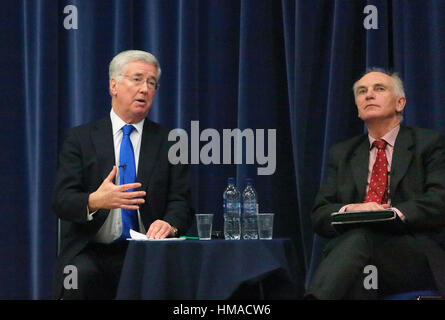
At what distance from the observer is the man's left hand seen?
361 centimetres

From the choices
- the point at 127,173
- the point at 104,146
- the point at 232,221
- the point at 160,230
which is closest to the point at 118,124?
the point at 104,146

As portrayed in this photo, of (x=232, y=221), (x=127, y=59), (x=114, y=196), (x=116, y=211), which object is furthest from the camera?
(x=127, y=59)

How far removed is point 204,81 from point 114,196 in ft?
4.90

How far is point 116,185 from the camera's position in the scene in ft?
12.6

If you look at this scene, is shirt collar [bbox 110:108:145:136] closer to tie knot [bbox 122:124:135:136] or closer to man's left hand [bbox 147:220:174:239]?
tie knot [bbox 122:124:135:136]

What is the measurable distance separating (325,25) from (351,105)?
532mm

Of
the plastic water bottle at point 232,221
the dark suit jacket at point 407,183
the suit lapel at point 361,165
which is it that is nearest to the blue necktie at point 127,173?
the plastic water bottle at point 232,221

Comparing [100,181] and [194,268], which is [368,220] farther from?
[100,181]

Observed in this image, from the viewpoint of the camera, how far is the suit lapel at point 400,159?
4035 millimetres

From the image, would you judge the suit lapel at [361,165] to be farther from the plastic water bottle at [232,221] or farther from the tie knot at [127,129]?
the tie knot at [127,129]

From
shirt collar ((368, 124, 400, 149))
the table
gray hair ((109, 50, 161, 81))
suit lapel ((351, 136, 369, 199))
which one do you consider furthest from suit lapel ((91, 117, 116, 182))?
shirt collar ((368, 124, 400, 149))

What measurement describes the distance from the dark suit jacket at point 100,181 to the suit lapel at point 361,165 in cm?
91

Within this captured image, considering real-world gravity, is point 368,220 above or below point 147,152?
below
